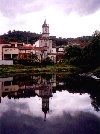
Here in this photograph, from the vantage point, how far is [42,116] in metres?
16.7

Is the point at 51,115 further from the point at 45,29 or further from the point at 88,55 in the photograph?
the point at 45,29

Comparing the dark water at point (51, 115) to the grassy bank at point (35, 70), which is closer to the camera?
the dark water at point (51, 115)

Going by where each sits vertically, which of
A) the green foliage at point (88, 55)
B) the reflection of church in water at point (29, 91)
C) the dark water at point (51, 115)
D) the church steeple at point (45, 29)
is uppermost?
the church steeple at point (45, 29)

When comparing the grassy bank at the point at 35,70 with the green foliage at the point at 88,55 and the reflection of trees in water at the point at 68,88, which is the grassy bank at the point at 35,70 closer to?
the green foliage at the point at 88,55

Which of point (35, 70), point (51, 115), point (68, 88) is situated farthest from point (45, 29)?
point (51, 115)

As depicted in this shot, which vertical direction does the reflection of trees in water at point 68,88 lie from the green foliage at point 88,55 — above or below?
below

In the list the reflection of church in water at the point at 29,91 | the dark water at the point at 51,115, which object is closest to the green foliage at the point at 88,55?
the reflection of church in water at the point at 29,91

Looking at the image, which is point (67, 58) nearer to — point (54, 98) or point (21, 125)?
point (54, 98)

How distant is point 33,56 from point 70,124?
47.9 metres

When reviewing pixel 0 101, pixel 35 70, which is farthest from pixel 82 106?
pixel 35 70

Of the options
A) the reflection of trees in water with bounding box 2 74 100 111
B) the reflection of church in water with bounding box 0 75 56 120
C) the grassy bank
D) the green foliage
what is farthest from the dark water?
the green foliage

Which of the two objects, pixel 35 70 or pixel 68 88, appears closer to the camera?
pixel 68 88

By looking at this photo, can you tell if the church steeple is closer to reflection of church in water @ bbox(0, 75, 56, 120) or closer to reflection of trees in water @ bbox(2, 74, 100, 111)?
reflection of trees in water @ bbox(2, 74, 100, 111)

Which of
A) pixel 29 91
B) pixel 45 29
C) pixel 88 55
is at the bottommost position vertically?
pixel 29 91
